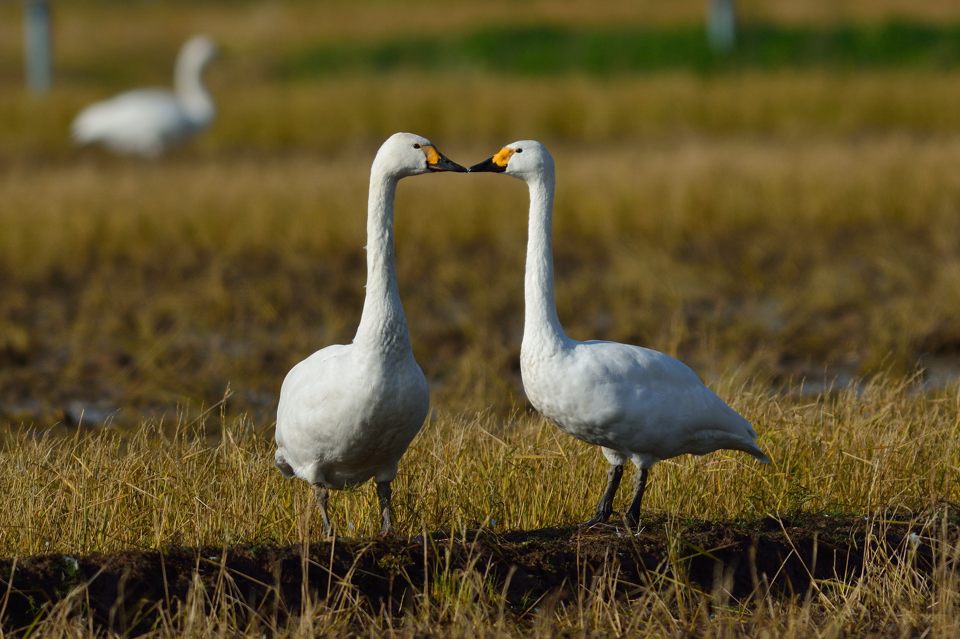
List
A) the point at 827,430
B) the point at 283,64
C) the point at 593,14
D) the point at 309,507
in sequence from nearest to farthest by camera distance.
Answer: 1. the point at 309,507
2. the point at 827,430
3. the point at 283,64
4. the point at 593,14

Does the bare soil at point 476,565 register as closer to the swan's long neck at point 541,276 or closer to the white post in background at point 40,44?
the swan's long neck at point 541,276

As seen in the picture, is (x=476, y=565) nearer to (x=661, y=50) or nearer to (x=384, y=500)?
(x=384, y=500)

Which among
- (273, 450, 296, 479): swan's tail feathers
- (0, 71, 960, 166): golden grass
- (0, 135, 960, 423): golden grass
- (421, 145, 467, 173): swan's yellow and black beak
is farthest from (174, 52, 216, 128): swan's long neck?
(421, 145, 467, 173): swan's yellow and black beak

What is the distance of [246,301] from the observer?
11680 mm

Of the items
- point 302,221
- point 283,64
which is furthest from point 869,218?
point 283,64

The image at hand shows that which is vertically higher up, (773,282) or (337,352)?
(337,352)

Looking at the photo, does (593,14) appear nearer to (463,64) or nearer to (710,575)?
(463,64)

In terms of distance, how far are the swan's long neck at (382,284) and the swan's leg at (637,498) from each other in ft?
3.61

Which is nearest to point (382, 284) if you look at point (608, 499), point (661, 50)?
point (608, 499)

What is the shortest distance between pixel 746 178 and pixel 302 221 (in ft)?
14.6

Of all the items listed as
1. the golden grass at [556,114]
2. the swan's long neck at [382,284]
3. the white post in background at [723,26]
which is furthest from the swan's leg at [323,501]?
the white post in background at [723,26]

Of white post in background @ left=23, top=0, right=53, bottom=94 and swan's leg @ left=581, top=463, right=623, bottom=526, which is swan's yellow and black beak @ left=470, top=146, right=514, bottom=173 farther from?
white post in background @ left=23, top=0, right=53, bottom=94

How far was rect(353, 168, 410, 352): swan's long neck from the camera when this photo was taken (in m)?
5.36

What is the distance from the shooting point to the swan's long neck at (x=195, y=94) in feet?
60.5
